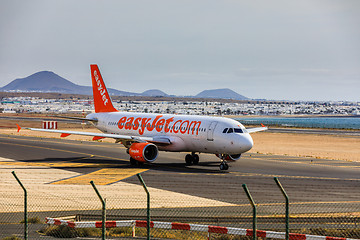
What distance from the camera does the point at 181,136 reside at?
146 ft

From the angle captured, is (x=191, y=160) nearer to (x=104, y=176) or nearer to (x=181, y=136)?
(x=181, y=136)

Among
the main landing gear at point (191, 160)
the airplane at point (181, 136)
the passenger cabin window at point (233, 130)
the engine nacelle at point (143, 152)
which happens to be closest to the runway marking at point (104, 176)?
the engine nacelle at point (143, 152)

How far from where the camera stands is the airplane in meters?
41.1

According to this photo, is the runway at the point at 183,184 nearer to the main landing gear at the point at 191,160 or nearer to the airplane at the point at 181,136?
the main landing gear at the point at 191,160

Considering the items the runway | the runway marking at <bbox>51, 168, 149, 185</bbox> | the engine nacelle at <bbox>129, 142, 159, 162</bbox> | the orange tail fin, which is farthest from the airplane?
the orange tail fin

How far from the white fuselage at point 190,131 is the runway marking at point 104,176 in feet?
16.4

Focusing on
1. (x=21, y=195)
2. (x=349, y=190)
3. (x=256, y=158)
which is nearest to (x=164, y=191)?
(x=21, y=195)

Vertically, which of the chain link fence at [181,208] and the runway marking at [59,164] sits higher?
the chain link fence at [181,208]

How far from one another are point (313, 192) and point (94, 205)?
1252 cm

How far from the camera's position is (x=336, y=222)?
20844 mm

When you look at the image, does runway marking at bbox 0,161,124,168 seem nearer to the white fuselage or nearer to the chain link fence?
the chain link fence

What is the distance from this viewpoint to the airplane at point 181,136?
41062mm

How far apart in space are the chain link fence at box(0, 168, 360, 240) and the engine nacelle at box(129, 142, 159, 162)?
4949mm

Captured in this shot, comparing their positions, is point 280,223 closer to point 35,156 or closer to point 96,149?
point 35,156
